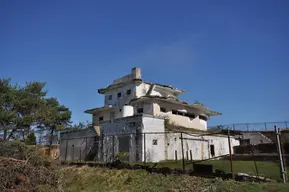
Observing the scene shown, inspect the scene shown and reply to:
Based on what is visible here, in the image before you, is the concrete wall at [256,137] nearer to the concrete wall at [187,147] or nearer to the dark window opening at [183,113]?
the concrete wall at [187,147]

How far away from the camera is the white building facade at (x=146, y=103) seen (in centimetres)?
3278

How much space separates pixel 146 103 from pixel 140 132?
11120 mm

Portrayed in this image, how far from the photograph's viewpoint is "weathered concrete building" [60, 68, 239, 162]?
21656 mm

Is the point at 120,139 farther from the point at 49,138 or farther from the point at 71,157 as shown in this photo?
the point at 49,138

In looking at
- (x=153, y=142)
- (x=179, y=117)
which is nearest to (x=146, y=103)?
(x=179, y=117)

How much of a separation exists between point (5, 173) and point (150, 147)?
12.1 meters

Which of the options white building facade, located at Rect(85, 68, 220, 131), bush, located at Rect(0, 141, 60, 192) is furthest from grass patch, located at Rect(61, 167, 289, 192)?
white building facade, located at Rect(85, 68, 220, 131)

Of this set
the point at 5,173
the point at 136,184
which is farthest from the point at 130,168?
the point at 5,173

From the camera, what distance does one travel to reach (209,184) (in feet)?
36.9

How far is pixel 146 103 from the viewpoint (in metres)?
32.7

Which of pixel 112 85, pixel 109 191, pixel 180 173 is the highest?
pixel 112 85

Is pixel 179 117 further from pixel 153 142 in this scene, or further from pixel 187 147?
pixel 153 142

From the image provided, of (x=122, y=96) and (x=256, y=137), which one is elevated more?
(x=122, y=96)

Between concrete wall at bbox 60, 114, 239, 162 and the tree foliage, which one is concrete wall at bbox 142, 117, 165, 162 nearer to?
concrete wall at bbox 60, 114, 239, 162
